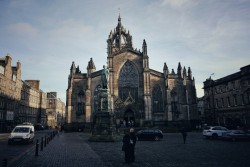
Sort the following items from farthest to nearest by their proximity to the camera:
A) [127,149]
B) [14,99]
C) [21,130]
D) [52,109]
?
[52,109] → [14,99] → [21,130] → [127,149]

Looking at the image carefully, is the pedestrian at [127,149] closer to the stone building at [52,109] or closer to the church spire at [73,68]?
the church spire at [73,68]

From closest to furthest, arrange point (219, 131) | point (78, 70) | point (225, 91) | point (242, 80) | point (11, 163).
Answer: point (11, 163) → point (219, 131) → point (242, 80) → point (225, 91) → point (78, 70)

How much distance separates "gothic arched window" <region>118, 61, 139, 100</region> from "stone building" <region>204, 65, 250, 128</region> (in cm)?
1742

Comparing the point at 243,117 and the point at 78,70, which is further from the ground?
the point at 78,70

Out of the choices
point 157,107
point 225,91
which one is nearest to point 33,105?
point 157,107

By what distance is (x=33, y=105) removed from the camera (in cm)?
6506

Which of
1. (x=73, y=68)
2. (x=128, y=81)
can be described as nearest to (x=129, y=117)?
(x=128, y=81)

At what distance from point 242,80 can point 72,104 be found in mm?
32636

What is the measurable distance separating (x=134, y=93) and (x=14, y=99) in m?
29.8

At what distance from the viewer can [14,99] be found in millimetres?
49906

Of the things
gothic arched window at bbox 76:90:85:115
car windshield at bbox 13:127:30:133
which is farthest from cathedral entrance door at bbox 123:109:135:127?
car windshield at bbox 13:127:30:133

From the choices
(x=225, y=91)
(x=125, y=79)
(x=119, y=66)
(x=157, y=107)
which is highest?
(x=119, y=66)

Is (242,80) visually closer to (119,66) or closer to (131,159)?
(119,66)

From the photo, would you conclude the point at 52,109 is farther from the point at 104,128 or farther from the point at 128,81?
the point at 104,128
